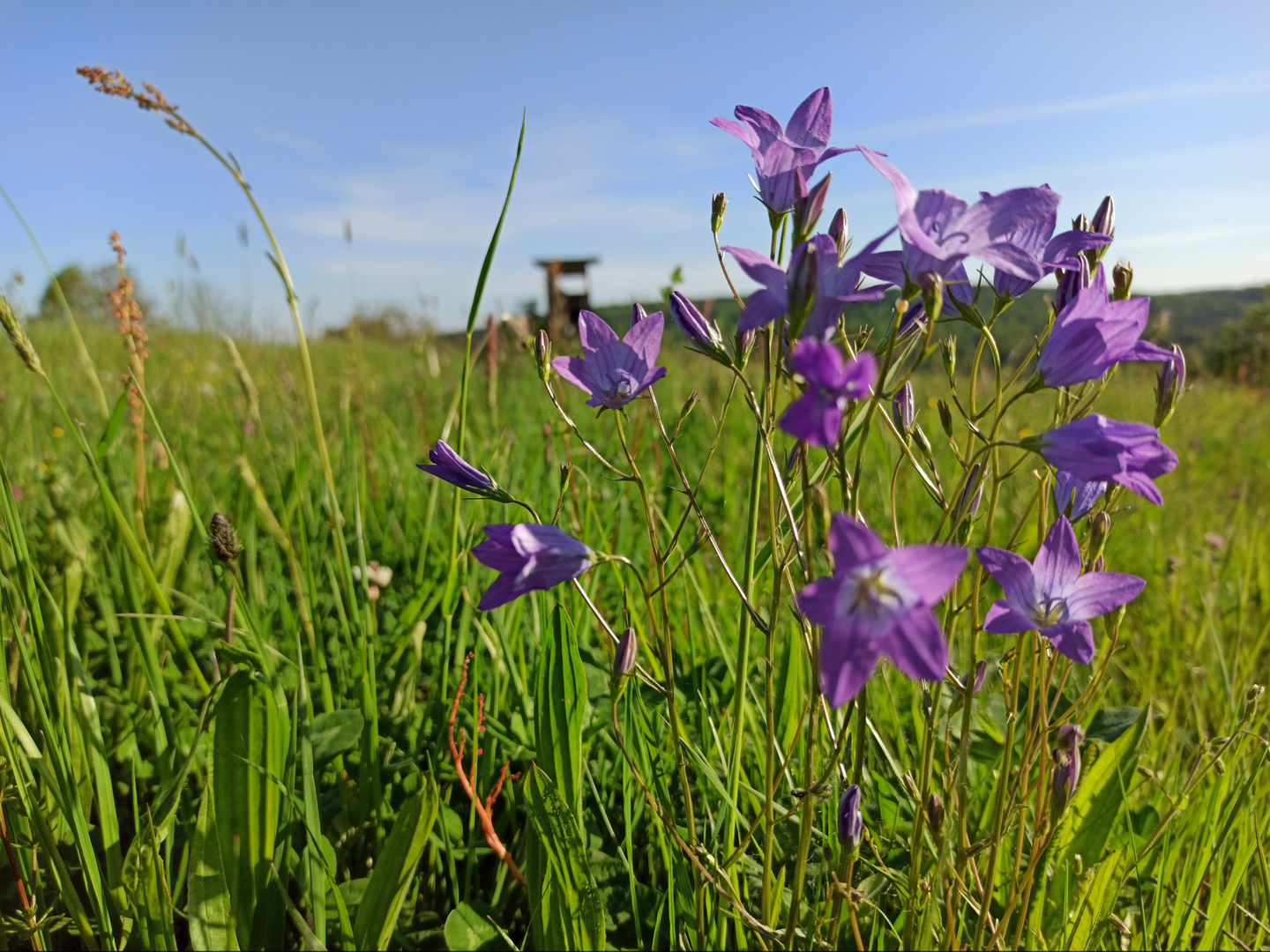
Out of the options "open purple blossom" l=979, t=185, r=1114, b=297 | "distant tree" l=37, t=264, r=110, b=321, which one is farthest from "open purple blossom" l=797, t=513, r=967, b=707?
"distant tree" l=37, t=264, r=110, b=321

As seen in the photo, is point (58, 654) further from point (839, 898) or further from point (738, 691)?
point (839, 898)

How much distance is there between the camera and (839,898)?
0.96 meters

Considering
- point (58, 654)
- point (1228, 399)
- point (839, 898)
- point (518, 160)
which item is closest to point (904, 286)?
point (518, 160)

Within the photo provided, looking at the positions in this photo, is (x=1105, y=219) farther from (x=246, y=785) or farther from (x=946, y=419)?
(x=246, y=785)

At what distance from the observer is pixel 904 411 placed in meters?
0.95

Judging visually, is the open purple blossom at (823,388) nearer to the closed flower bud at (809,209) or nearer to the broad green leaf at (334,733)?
the closed flower bud at (809,209)

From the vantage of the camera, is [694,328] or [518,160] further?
[518,160]

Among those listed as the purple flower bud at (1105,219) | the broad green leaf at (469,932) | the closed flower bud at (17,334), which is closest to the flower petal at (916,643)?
the purple flower bud at (1105,219)

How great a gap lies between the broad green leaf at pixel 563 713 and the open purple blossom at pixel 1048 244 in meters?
0.68

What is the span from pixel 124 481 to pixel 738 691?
1.94m

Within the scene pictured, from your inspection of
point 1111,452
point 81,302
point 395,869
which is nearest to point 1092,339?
point 1111,452

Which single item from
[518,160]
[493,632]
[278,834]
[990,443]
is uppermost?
[518,160]

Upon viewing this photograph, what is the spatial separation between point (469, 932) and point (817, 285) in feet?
3.36

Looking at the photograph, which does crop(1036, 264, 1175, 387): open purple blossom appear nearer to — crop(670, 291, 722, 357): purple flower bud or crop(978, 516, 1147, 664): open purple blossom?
crop(978, 516, 1147, 664): open purple blossom
